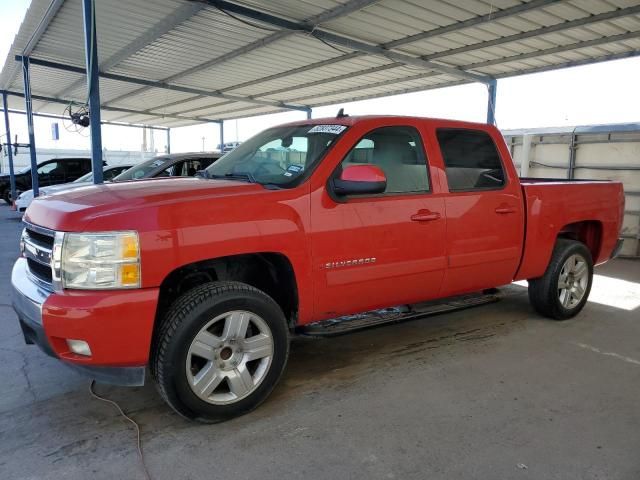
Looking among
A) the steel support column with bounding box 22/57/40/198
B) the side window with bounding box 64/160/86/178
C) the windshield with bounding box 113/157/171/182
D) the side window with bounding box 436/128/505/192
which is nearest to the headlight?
the side window with bounding box 436/128/505/192

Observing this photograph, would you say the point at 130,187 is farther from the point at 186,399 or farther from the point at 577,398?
the point at 577,398

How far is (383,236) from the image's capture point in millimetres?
3537

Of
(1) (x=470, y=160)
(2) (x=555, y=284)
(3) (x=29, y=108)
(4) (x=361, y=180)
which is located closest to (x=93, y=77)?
(4) (x=361, y=180)

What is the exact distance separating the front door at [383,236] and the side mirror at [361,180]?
130 millimetres

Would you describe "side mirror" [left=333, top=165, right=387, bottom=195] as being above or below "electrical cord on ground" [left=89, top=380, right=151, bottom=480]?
above

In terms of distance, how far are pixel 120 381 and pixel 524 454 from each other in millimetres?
2267

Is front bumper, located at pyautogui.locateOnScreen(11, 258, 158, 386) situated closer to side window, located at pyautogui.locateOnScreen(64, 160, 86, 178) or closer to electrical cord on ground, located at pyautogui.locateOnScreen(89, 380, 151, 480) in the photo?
electrical cord on ground, located at pyautogui.locateOnScreen(89, 380, 151, 480)

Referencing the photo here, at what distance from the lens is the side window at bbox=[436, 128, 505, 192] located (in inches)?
159

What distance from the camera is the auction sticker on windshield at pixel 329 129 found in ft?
11.9

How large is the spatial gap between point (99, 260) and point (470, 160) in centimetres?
304

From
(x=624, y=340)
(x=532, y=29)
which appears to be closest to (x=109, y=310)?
(x=624, y=340)

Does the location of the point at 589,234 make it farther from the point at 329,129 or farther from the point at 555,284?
the point at 329,129

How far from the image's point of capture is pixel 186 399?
9.36 ft

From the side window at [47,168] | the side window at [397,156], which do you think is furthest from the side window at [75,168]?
the side window at [397,156]
